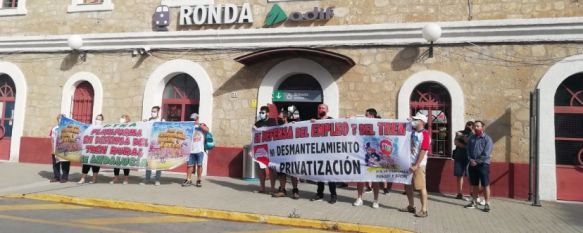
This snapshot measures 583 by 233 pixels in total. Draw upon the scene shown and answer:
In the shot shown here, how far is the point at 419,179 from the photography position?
23.4 ft

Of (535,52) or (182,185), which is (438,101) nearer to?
(535,52)

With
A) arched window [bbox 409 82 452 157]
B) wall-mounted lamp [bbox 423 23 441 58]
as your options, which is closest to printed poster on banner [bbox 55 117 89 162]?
arched window [bbox 409 82 452 157]

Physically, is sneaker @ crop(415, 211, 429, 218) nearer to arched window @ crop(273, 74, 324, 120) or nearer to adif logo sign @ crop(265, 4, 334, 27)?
arched window @ crop(273, 74, 324, 120)

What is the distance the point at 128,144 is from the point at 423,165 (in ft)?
20.1

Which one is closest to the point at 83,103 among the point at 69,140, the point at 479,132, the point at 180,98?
the point at 180,98

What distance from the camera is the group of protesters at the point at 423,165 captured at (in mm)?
7145

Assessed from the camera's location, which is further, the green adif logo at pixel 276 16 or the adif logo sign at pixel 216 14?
the adif logo sign at pixel 216 14

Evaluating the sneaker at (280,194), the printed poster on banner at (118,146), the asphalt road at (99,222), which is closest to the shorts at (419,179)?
the asphalt road at (99,222)

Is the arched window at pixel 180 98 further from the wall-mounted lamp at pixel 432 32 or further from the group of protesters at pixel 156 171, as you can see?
the wall-mounted lamp at pixel 432 32

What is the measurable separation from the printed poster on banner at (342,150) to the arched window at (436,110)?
2.80 metres

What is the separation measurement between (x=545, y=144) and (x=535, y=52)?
76.9 inches

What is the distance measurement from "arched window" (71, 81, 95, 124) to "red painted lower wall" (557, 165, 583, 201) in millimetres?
11849

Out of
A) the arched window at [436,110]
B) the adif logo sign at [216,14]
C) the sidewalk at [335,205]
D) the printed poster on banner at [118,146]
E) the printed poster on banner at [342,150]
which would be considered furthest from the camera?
the adif logo sign at [216,14]

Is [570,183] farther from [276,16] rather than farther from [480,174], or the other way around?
[276,16]
